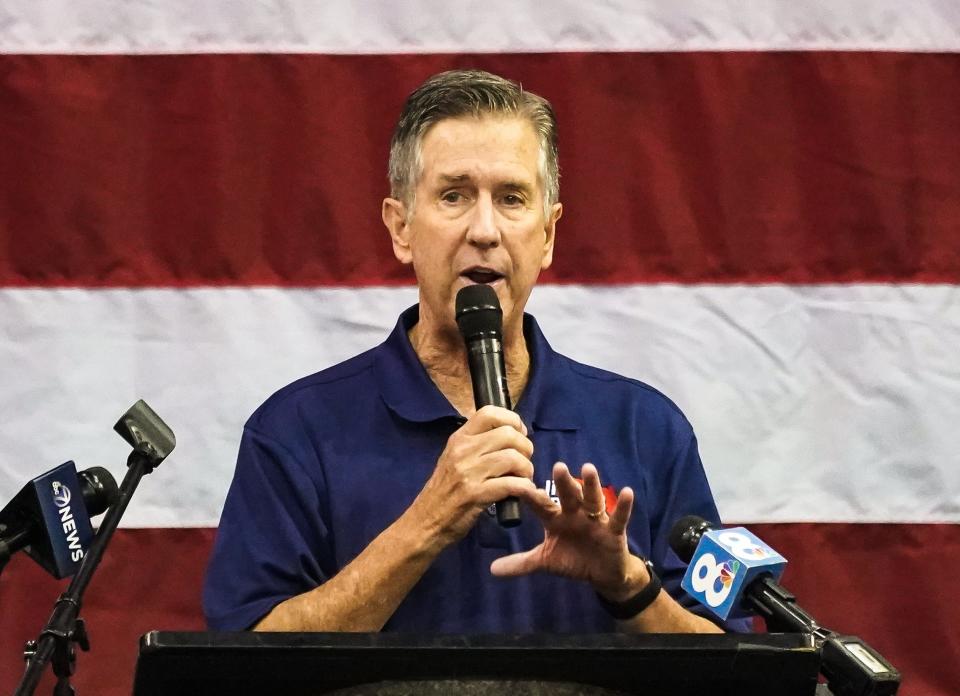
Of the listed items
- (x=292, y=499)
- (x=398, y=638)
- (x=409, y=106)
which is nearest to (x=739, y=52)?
(x=409, y=106)

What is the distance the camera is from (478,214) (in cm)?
210

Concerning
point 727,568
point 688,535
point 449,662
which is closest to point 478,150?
point 688,535

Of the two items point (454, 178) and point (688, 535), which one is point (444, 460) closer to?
point (688, 535)

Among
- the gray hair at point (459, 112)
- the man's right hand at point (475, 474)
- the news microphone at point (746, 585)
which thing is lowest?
the news microphone at point (746, 585)

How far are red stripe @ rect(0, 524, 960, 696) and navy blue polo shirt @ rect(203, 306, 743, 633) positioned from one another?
2.21 ft

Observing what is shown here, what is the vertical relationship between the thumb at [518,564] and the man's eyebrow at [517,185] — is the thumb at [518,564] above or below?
below

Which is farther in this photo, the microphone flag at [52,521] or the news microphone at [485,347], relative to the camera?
the news microphone at [485,347]

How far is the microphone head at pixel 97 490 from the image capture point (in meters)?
1.70

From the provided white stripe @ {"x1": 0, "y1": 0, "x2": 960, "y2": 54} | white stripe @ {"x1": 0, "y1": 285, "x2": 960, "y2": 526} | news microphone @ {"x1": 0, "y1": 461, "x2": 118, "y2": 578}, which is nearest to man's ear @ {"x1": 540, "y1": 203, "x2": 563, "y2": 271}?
white stripe @ {"x1": 0, "y1": 285, "x2": 960, "y2": 526}

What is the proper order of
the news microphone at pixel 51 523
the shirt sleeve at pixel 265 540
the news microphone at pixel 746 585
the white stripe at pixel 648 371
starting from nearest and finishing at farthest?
the news microphone at pixel 746 585 → the news microphone at pixel 51 523 → the shirt sleeve at pixel 265 540 → the white stripe at pixel 648 371

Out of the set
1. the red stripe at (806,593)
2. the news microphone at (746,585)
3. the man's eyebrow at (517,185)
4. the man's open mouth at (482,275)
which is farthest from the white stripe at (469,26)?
the news microphone at (746,585)

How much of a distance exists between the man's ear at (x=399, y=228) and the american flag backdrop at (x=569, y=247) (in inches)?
19.6

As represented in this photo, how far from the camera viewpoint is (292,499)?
2.05 meters

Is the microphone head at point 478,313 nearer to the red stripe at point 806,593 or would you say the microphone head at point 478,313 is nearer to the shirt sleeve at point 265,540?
the shirt sleeve at point 265,540
